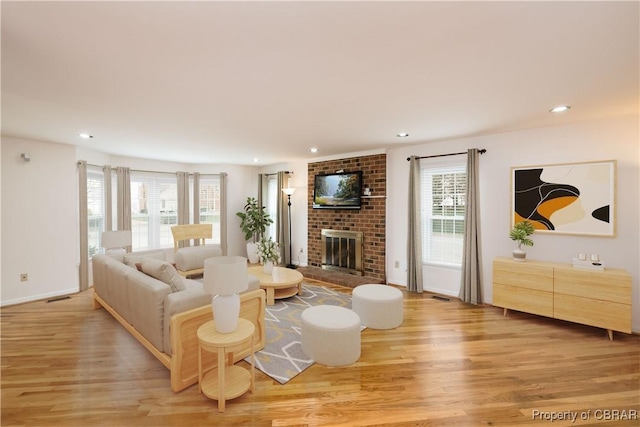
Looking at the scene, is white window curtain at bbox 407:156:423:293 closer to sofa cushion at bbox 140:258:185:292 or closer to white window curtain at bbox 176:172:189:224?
sofa cushion at bbox 140:258:185:292

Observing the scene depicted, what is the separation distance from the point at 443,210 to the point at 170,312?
4.16 m

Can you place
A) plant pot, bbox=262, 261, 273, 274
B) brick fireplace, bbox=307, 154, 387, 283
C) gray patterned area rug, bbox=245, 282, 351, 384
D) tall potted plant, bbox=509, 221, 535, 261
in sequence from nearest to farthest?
gray patterned area rug, bbox=245, 282, 351, 384 → tall potted plant, bbox=509, 221, 535, 261 → plant pot, bbox=262, 261, 273, 274 → brick fireplace, bbox=307, 154, 387, 283

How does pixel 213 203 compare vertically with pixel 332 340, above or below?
above

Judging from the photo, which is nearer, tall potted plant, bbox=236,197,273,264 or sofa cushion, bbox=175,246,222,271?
sofa cushion, bbox=175,246,222,271

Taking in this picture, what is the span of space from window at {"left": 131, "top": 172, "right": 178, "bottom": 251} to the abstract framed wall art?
6837 millimetres

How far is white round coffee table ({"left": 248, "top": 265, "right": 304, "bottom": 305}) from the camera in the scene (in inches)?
161

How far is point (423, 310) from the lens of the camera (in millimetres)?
3977

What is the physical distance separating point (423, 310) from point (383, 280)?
1270 millimetres

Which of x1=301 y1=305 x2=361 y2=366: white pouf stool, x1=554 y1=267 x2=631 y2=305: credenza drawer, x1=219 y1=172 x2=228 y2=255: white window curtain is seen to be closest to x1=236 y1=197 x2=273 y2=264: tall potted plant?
x1=219 y1=172 x2=228 y2=255: white window curtain

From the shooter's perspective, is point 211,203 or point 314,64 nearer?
point 314,64

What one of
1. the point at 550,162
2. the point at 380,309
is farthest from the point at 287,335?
the point at 550,162

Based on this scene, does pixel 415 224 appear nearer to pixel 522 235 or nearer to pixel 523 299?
pixel 522 235

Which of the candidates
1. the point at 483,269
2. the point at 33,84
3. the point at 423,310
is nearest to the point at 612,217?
the point at 483,269

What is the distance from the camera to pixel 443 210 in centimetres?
471
